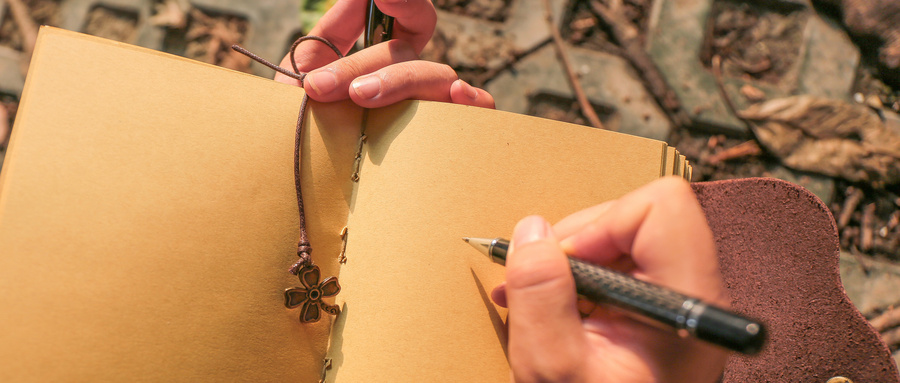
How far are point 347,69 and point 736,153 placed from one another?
1.38 m

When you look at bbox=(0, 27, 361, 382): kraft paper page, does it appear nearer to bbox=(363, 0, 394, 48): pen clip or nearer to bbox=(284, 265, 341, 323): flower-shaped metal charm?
bbox=(284, 265, 341, 323): flower-shaped metal charm

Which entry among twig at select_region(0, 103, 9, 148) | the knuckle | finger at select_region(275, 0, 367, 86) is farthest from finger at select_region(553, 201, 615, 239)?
twig at select_region(0, 103, 9, 148)

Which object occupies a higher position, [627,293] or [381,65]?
[381,65]

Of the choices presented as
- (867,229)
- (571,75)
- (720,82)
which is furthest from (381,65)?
(867,229)

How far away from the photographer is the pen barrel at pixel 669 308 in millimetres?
540

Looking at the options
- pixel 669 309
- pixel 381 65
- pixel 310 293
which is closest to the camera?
pixel 669 309

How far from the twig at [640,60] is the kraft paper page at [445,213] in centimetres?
91

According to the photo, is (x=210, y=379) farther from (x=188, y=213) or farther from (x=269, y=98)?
(x=269, y=98)

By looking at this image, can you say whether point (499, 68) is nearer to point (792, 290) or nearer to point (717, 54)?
point (717, 54)

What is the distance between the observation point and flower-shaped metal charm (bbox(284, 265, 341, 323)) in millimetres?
791

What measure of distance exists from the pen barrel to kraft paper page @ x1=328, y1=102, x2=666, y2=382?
0.20 meters

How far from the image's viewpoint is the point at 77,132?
2.41ft

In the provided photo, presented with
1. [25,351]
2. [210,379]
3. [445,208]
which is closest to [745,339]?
[445,208]

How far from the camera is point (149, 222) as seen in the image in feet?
2.43
